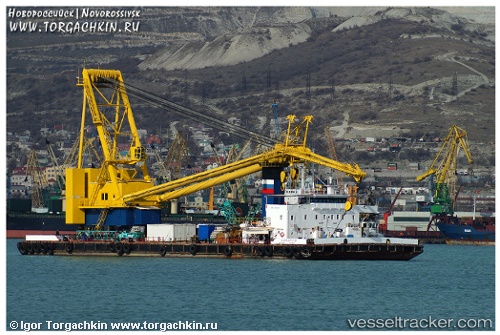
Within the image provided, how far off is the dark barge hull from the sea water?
846 mm

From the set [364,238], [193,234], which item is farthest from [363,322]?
[193,234]

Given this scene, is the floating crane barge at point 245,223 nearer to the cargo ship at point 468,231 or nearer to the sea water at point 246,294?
the sea water at point 246,294

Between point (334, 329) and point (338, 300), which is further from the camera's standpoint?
point (338, 300)

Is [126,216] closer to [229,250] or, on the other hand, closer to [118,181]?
[118,181]

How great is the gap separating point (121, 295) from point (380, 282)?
12.4 metres

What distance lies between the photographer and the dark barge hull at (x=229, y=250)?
71.3 meters

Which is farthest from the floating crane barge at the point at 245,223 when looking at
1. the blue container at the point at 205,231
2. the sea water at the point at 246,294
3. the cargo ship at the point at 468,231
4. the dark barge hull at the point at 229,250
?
the cargo ship at the point at 468,231

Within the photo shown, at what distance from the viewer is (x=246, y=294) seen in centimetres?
5512

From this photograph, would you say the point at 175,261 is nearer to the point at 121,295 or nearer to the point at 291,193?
the point at 291,193

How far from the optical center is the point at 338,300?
53.2 metres

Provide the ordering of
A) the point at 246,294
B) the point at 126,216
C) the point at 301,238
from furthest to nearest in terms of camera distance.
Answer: the point at 126,216 < the point at 301,238 < the point at 246,294

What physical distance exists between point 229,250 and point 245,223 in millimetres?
2795

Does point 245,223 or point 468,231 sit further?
point 468,231

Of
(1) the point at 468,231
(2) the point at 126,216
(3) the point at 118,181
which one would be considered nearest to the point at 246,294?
Answer: (2) the point at 126,216
